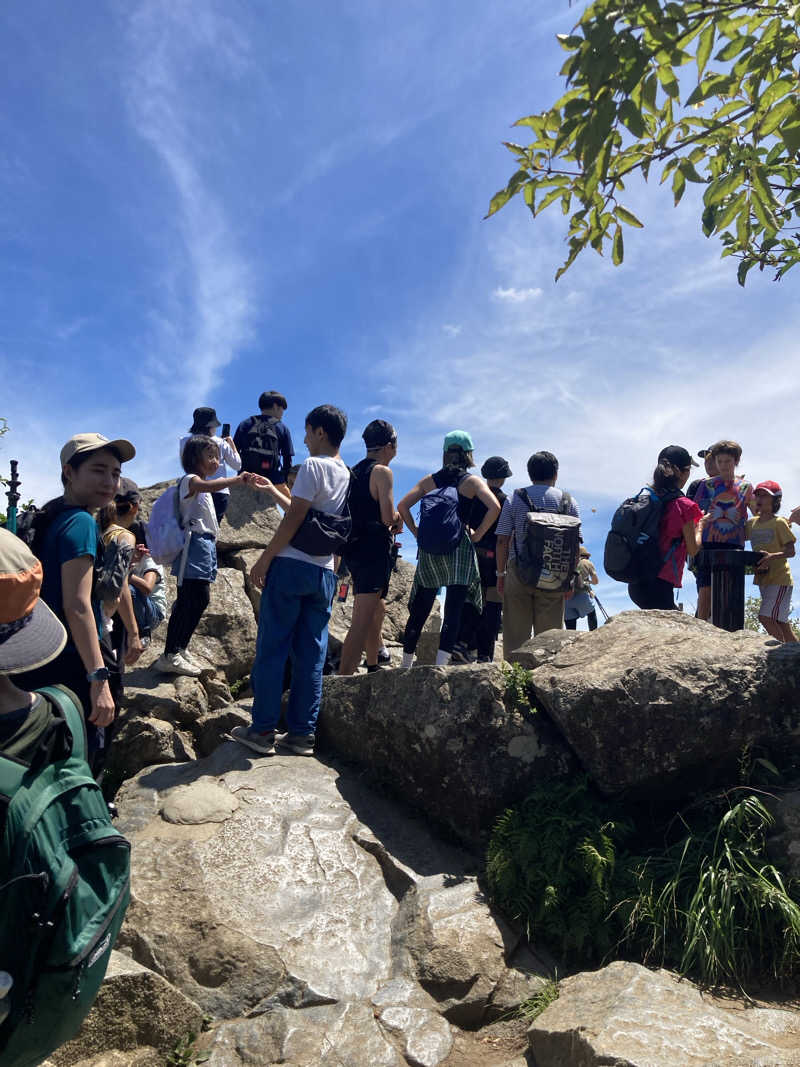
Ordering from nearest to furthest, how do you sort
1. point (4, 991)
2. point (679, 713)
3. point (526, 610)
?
point (4, 991)
point (679, 713)
point (526, 610)

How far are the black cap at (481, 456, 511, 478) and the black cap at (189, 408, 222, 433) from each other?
3.09 metres

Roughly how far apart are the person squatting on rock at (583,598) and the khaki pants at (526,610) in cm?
265

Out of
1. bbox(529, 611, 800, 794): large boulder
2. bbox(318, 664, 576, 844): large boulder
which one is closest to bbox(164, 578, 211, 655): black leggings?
bbox(318, 664, 576, 844): large boulder

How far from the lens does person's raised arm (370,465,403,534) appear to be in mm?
6582

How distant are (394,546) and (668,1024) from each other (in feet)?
14.9

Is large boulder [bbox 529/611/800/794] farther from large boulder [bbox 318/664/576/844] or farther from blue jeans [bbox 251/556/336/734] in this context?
blue jeans [bbox 251/556/336/734]

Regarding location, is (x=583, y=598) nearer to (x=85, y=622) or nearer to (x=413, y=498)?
(x=413, y=498)

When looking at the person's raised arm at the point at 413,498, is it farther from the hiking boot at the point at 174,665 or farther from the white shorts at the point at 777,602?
the white shorts at the point at 777,602

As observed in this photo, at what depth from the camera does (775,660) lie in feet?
15.6

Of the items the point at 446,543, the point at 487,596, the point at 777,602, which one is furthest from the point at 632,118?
the point at 777,602

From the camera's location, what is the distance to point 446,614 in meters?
7.02

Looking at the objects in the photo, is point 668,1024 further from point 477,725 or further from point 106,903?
point 106,903

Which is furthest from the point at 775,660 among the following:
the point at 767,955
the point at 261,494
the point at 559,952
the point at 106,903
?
the point at 261,494

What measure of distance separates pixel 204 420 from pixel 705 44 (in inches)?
259
